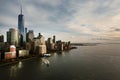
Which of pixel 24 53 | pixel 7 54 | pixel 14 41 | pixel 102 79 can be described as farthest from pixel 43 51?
pixel 102 79

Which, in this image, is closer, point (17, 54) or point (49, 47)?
point (17, 54)

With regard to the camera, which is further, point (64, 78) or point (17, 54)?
point (17, 54)

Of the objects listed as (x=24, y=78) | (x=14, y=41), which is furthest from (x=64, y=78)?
(x=14, y=41)

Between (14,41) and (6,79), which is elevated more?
(14,41)

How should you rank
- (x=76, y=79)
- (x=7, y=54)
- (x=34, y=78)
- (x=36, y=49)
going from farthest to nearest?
(x=36, y=49)
(x=7, y=54)
(x=34, y=78)
(x=76, y=79)

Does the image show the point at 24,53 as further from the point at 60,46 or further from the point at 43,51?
the point at 60,46

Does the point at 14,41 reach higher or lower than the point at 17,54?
higher

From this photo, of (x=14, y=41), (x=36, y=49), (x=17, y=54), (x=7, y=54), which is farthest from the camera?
(x=14, y=41)

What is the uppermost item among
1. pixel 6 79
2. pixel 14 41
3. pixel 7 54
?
pixel 14 41

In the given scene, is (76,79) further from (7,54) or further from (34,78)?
(7,54)
